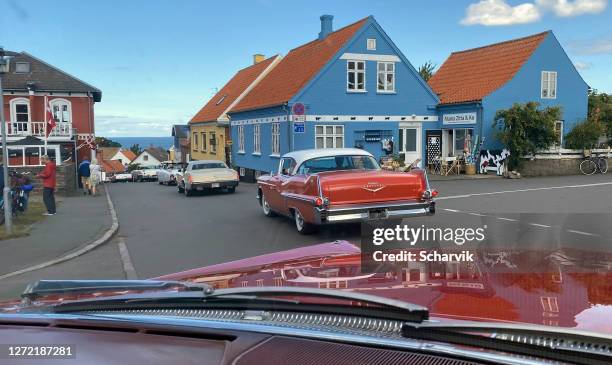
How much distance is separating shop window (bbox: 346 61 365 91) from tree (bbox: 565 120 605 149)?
35.0 ft

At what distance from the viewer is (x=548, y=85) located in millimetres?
27984

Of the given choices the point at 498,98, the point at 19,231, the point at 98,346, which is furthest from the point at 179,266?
the point at 498,98

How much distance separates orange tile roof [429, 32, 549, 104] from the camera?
2742 centimetres

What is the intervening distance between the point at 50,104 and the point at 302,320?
3858 cm

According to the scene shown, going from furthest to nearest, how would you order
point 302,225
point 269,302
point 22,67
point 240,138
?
point 22,67 < point 240,138 < point 302,225 < point 269,302

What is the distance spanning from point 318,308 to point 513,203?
13.2 metres

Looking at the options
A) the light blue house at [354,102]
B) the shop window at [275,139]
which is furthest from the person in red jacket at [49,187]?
the shop window at [275,139]

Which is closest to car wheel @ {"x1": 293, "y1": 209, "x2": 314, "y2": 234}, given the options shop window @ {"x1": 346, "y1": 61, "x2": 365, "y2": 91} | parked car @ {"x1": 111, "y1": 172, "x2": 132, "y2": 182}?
shop window @ {"x1": 346, "y1": 61, "x2": 365, "y2": 91}

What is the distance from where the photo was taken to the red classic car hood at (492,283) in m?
1.77

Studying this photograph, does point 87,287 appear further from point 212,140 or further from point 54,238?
point 212,140

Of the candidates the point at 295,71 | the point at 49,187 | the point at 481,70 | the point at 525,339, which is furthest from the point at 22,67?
the point at 525,339

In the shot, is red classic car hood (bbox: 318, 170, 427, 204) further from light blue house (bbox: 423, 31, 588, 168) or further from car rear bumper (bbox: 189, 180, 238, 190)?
light blue house (bbox: 423, 31, 588, 168)

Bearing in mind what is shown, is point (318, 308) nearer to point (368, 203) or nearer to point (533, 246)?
point (533, 246)

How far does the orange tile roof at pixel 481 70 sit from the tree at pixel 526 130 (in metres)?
2.46
